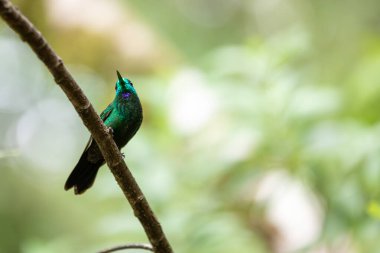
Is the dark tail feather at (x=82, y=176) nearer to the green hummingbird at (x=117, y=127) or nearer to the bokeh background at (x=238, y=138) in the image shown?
the green hummingbird at (x=117, y=127)

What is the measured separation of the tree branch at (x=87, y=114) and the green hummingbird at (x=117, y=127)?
0.32 meters

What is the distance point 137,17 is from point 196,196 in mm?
3188

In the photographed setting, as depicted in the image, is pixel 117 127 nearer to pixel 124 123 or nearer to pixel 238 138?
pixel 124 123

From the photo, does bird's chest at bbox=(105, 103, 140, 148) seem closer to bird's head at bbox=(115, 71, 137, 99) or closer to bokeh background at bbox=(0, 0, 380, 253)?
bird's head at bbox=(115, 71, 137, 99)

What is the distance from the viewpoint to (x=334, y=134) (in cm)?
312

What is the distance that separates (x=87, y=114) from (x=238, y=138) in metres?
1.85

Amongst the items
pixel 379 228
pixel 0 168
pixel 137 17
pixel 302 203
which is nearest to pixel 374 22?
pixel 137 17

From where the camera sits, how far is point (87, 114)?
143 cm

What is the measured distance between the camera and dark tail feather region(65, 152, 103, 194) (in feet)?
6.51

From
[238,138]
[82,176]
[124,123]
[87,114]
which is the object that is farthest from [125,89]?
[238,138]

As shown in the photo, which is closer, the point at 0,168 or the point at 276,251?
the point at 276,251

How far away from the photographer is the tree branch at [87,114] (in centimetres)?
121

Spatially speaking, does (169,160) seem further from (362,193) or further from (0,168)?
(0,168)

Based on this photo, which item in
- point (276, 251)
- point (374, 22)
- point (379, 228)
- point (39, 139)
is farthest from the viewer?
point (39, 139)
